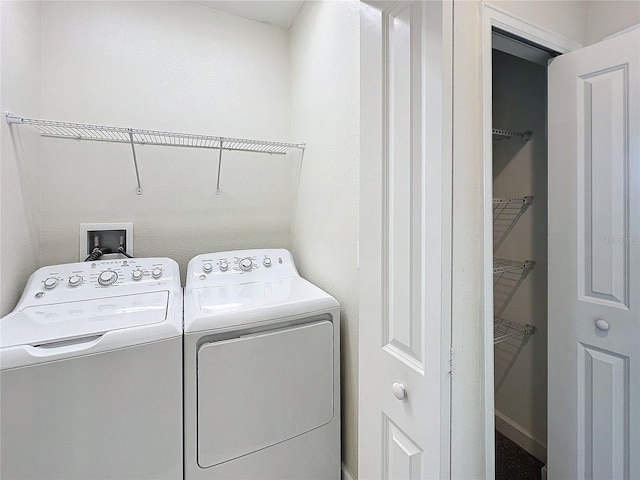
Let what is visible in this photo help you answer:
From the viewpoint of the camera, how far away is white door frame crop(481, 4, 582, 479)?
0.72 meters

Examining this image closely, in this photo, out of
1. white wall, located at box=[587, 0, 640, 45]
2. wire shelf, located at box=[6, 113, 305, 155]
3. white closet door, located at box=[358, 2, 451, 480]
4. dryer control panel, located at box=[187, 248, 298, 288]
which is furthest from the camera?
dryer control panel, located at box=[187, 248, 298, 288]

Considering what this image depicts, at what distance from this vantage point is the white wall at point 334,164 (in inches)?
54.2

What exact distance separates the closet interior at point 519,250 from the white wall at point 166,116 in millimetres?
1568

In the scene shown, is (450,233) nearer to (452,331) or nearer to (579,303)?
(452,331)

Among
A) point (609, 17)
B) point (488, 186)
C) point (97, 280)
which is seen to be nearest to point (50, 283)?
point (97, 280)

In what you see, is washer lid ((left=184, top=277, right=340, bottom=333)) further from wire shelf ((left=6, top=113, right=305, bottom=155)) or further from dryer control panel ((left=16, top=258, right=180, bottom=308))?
wire shelf ((left=6, top=113, right=305, bottom=155))

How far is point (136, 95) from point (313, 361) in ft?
6.10

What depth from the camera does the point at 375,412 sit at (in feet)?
2.98

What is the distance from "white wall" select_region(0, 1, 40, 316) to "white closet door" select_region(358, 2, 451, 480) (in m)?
1.49

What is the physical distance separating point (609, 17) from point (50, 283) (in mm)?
2101

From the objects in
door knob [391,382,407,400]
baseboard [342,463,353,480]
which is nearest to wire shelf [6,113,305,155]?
door knob [391,382,407,400]

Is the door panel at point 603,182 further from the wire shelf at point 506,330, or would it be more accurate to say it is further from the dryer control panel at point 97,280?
the dryer control panel at point 97,280

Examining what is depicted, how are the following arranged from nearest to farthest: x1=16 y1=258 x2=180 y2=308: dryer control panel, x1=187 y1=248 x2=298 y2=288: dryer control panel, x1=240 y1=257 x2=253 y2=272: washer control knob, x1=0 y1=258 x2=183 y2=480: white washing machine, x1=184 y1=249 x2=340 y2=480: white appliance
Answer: x1=0 y1=258 x2=183 y2=480: white washing machine → x1=184 y1=249 x2=340 y2=480: white appliance → x1=16 y1=258 x2=180 y2=308: dryer control panel → x1=187 y1=248 x2=298 y2=288: dryer control panel → x1=240 y1=257 x2=253 y2=272: washer control knob

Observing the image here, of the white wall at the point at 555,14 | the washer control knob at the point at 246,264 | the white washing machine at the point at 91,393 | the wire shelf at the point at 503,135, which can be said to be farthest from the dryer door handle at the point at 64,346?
the white wall at the point at 555,14
